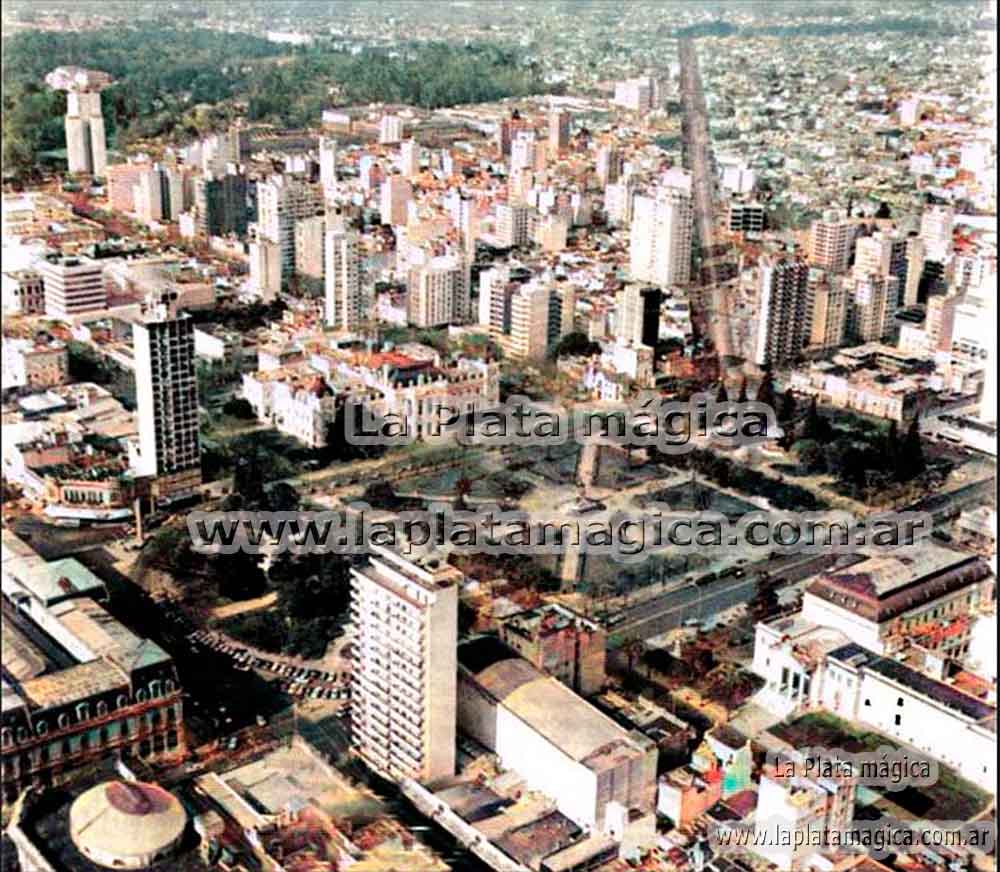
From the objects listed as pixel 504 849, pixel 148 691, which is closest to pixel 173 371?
pixel 148 691

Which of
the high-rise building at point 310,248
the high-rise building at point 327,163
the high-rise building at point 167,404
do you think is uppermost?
the high-rise building at point 327,163

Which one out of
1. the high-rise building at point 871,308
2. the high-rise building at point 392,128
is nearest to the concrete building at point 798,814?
the high-rise building at point 871,308

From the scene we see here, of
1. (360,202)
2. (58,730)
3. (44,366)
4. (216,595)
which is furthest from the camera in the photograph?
(360,202)

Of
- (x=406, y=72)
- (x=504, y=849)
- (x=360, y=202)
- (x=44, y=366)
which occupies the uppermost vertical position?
(x=406, y=72)

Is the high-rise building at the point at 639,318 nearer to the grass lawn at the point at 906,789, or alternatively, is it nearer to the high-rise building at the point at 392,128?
the high-rise building at the point at 392,128

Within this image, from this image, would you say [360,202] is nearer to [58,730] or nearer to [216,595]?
[216,595]

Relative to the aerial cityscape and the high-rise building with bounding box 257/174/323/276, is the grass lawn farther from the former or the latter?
the high-rise building with bounding box 257/174/323/276

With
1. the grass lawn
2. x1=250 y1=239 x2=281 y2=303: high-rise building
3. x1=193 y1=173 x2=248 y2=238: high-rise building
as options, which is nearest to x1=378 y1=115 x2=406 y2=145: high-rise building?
x1=193 y1=173 x2=248 y2=238: high-rise building
